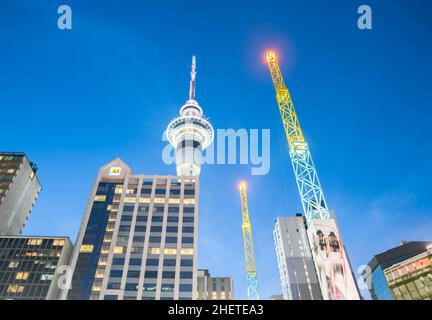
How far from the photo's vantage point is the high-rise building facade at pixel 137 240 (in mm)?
104688

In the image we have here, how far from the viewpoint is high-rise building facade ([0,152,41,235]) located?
14000 cm

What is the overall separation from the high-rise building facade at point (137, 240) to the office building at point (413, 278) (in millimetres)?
59032

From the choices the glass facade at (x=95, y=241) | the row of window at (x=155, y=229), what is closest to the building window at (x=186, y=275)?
the row of window at (x=155, y=229)

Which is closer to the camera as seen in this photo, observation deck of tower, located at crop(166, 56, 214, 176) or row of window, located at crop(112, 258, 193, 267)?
row of window, located at crop(112, 258, 193, 267)

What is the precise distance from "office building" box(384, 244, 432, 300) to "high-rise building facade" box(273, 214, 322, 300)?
6772 cm

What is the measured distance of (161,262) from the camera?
4331 inches

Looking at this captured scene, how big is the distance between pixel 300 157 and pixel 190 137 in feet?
431

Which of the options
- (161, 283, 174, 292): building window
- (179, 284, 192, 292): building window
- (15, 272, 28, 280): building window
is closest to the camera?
(161, 283, 174, 292): building window

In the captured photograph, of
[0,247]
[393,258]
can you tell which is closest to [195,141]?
[0,247]

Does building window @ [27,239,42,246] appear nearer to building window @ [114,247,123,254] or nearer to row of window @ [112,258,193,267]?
building window @ [114,247,123,254]

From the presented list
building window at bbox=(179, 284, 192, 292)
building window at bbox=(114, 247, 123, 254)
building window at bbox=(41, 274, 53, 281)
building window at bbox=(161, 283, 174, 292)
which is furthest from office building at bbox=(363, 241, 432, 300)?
building window at bbox=(41, 274, 53, 281)

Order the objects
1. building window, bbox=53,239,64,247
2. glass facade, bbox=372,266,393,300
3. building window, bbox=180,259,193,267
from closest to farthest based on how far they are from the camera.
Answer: building window, bbox=180,259,193,267
building window, bbox=53,239,64,247
glass facade, bbox=372,266,393,300
